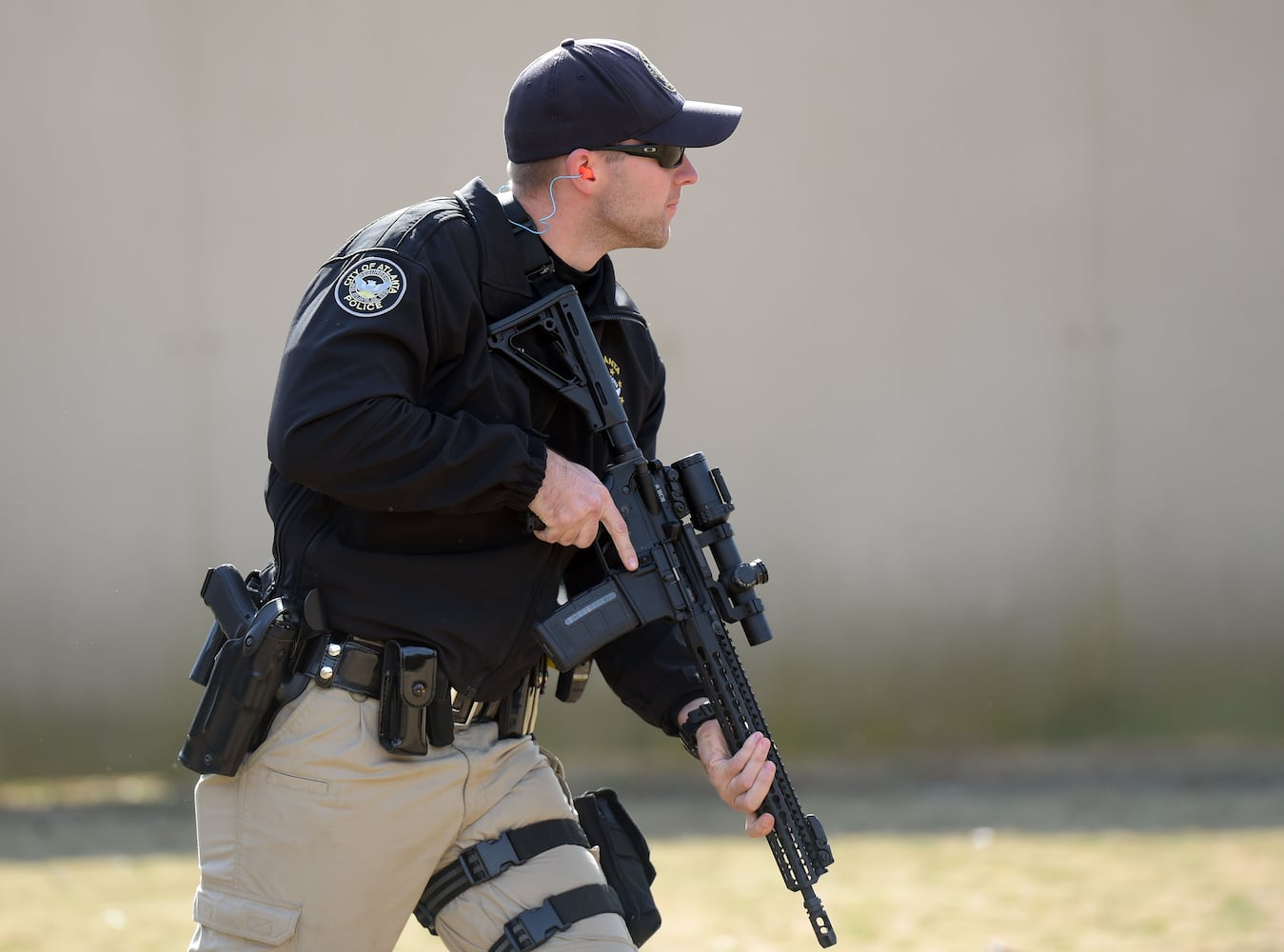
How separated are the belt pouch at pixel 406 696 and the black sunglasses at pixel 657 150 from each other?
93 cm

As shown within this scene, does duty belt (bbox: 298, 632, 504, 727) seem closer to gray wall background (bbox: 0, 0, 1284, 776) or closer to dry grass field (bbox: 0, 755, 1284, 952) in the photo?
dry grass field (bbox: 0, 755, 1284, 952)

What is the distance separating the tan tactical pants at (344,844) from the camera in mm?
2459

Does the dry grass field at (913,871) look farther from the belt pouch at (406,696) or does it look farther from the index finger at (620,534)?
the belt pouch at (406,696)

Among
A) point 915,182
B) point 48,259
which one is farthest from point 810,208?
point 48,259

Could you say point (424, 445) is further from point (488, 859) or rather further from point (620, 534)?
point (488, 859)

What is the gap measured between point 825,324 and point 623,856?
378 centimetres

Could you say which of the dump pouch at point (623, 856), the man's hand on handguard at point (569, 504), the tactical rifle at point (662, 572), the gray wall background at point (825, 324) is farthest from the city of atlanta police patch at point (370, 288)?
the gray wall background at point (825, 324)

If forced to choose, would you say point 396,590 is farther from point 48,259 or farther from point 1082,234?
point 1082,234

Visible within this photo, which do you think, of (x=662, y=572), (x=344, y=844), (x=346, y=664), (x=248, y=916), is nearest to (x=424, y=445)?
(x=346, y=664)

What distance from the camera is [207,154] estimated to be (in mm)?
6020

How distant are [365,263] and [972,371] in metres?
4.35

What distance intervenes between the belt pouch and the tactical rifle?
21 cm

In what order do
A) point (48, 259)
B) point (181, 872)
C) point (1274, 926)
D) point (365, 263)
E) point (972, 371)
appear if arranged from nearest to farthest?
point (365, 263) → point (1274, 926) → point (181, 872) → point (48, 259) → point (972, 371)

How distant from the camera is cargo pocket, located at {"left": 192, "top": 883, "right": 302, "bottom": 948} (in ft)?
7.95
